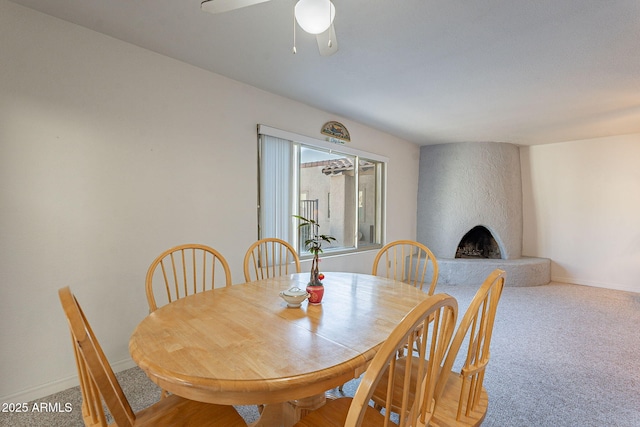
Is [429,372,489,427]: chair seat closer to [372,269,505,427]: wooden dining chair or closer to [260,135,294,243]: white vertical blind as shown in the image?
[372,269,505,427]: wooden dining chair

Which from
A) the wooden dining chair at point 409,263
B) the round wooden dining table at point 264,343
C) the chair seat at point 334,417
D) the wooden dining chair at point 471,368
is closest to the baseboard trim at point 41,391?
the round wooden dining table at point 264,343

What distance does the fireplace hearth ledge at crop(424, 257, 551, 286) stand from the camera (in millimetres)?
4643

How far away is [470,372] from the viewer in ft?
3.31

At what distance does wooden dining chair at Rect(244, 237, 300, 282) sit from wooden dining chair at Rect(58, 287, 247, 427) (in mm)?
989

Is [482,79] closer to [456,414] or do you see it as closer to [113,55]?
[456,414]

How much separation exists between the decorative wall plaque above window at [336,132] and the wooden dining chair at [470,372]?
2977mm

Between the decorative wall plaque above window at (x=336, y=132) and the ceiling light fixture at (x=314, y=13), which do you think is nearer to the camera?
the ceiling light fixture at (x=314, y=13)

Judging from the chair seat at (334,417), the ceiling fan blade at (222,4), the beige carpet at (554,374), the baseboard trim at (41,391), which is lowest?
the beige carpet at (554,374)

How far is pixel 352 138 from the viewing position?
4.24m

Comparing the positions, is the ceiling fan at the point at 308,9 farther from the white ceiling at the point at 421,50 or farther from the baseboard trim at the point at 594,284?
the baseboard trim at the point at 594,284

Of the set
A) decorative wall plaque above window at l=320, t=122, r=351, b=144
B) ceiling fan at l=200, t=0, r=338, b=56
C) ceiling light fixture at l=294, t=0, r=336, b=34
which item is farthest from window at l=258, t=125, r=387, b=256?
ceiling light fixture at l=294, t=0, r=336, b=34

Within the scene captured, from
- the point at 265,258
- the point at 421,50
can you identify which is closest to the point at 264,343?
the point at 265,258

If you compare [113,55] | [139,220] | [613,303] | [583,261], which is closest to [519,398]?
[139,220]

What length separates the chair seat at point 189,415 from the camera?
41.4 inches
